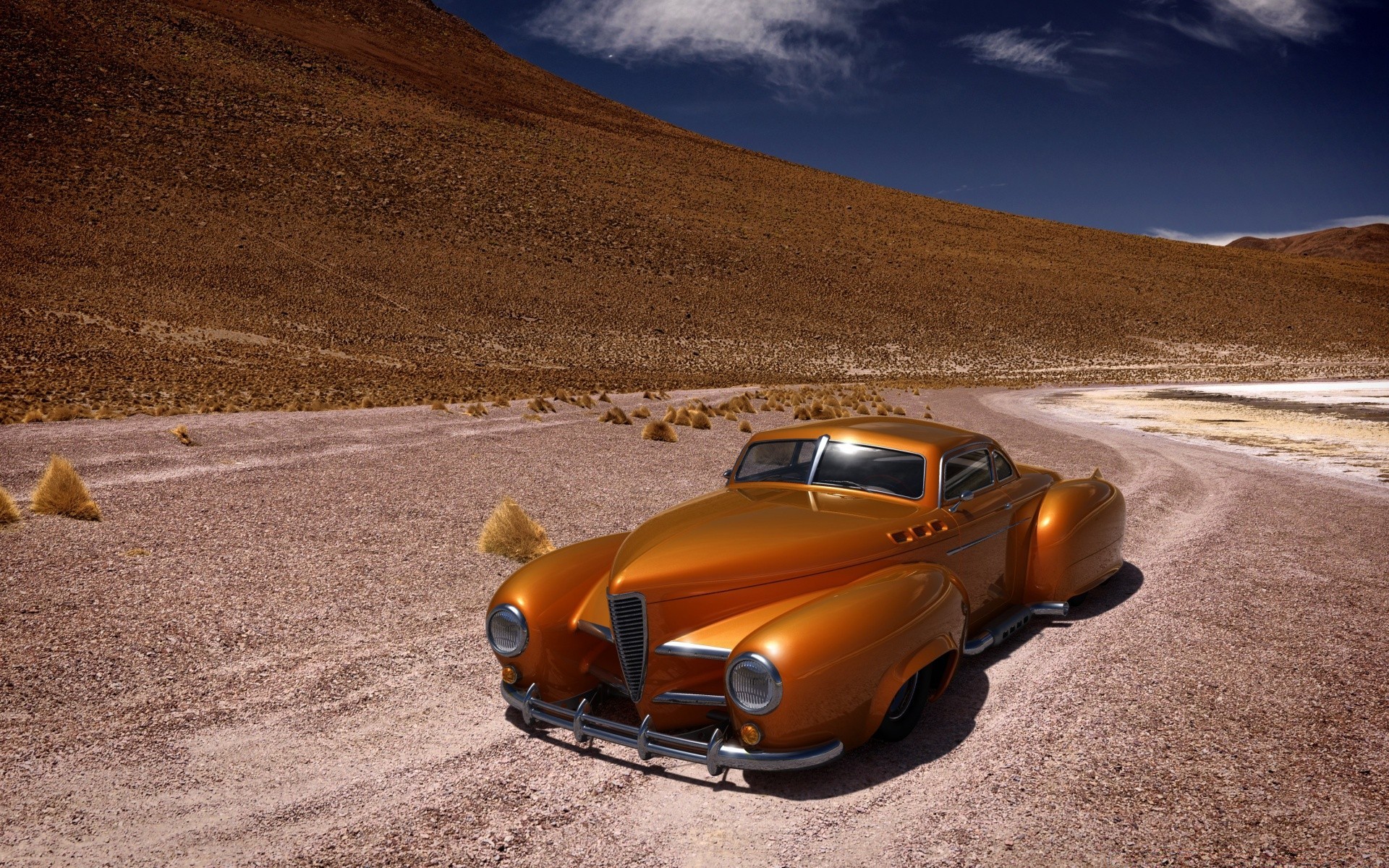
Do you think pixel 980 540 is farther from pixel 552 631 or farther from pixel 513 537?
pixel 513 537

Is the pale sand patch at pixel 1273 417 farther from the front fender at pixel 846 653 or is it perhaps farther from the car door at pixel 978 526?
the front fender at pixel 846 653

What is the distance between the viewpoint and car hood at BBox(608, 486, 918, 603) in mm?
4414

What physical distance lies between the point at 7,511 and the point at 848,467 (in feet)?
→ 28.5

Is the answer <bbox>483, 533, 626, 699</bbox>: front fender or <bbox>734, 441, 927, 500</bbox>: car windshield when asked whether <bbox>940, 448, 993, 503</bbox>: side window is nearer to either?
<bbox>734, 441, 927, 500</bbox>: car windshield

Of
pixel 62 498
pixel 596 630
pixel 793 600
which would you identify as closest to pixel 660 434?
pixel 62 498

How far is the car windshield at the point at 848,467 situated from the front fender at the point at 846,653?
3.16 feet

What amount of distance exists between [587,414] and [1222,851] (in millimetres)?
22448

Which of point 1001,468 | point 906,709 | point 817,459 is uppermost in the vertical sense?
point 817,459

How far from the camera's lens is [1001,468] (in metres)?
6.37

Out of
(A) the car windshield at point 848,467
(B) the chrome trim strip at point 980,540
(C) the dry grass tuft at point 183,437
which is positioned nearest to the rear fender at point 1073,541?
(B) the chrome trim strip at point 980,540

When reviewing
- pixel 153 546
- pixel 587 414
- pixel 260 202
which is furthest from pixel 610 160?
pixel 153 546

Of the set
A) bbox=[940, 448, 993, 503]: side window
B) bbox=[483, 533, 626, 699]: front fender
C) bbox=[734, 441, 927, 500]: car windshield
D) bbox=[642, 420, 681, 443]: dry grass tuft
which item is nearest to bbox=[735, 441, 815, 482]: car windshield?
bbox=[734, 441, 927, 500]: car windshield

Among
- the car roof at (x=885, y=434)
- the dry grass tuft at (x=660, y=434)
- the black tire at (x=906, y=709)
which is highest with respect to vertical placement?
the car roof at (x=885, y=434)

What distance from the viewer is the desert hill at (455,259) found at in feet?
143
